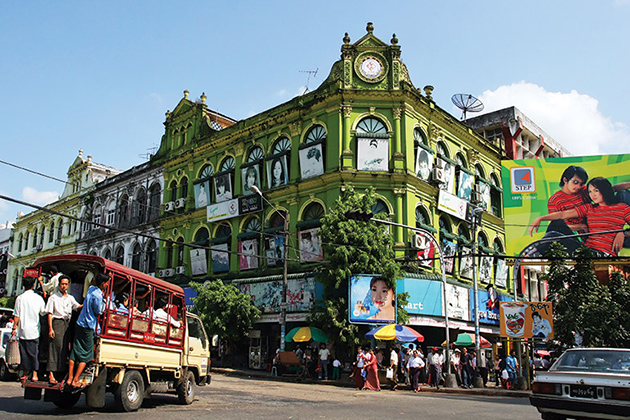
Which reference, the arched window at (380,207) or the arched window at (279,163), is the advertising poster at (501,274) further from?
the arched window at (279,163)

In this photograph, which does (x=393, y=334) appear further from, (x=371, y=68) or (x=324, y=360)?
(x=371, y=68)

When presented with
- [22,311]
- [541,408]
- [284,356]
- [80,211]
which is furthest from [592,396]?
[80,211]

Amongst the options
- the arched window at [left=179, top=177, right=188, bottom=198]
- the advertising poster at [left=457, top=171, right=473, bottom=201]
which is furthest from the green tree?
the arched window at [left=179, top=177, right=188, bottom=198]

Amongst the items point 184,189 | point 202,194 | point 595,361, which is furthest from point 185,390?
point 184,189

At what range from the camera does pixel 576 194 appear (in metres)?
26.9

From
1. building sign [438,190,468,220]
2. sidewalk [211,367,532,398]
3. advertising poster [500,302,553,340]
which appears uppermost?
building sign [438,190,468,220]

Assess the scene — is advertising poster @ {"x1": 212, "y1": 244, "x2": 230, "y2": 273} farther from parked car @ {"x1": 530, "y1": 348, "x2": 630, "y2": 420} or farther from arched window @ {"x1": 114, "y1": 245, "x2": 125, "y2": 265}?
parked car @ {"x1": 530, "y1": 348, "x2": 630, "y2": 420}

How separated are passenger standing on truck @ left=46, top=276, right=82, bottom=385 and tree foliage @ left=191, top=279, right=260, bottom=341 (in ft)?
63.5

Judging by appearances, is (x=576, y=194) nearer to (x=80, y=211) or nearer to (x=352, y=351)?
(x=352, y=351)

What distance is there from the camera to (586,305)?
19.8 m

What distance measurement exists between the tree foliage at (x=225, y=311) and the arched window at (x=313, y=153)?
7.34 metres

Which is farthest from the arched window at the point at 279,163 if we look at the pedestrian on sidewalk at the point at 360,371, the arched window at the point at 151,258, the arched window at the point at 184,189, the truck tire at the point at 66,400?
the truck tire at the point at 66,400

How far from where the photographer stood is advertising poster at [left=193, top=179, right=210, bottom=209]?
35.6 m

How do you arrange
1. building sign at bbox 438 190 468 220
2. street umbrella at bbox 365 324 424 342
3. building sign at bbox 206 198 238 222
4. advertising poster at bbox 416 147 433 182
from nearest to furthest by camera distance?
street umbrella at bbox 365 324 424 342, advertising poster at bbox 416 147 433 182, building sign at bbox 438 190 468 220, building sign at bbox 206 198 238 222
